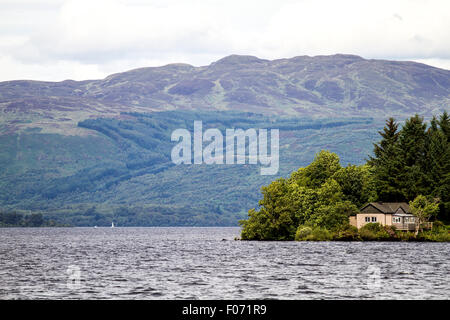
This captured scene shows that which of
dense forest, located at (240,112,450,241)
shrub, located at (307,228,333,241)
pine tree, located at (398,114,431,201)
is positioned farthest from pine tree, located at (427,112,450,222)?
shrub, located at (307,228,333,241)

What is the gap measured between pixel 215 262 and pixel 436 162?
198 ft

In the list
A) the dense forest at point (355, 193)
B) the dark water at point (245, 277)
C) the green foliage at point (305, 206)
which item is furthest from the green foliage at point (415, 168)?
the dark water at point (245, 277)

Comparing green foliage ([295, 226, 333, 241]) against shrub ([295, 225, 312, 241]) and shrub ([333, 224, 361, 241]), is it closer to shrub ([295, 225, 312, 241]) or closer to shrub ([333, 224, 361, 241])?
shrub ([295, 225, 312, 241])

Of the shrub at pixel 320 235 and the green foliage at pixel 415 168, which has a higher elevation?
the green foliage at pixel 415 168

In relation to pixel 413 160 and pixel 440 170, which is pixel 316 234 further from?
pixel 413 160

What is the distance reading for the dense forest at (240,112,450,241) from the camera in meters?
126

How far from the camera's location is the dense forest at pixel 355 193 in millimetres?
126000

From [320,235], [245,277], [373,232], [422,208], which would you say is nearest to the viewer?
[245,277]

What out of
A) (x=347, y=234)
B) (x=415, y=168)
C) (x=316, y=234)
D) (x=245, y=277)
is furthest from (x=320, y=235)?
(x=245, y=277)

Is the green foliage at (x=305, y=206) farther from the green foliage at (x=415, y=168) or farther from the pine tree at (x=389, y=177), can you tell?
the green foliage at (x=415, y=168)

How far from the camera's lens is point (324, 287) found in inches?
2304

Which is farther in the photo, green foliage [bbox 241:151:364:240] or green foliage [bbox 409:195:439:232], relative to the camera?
green foliage [bbox 241:151:364:240]

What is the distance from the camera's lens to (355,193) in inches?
5221
